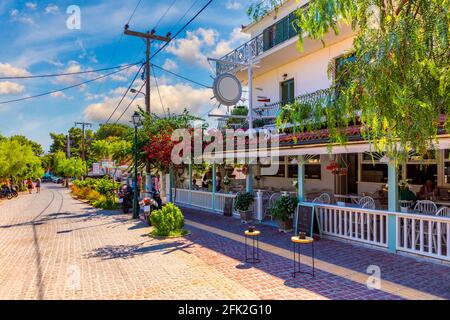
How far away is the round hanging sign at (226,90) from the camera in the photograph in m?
13.8

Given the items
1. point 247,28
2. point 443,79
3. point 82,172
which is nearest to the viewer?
point 443,79

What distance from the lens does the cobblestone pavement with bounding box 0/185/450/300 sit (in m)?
5.37

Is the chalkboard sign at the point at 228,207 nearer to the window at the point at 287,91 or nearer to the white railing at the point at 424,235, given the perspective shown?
the window at the point at 287,91

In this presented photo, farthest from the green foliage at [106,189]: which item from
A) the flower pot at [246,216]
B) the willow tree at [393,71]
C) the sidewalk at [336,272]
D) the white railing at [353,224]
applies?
the willow tree at [393,71]

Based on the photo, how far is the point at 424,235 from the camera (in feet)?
24.7

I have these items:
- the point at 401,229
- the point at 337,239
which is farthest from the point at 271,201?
the point at 401,229

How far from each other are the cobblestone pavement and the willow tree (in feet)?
8.71

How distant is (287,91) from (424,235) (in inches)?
450

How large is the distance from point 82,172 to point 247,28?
42424mm

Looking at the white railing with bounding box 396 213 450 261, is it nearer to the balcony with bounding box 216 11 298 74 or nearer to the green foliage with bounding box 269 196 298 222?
the green foliage with bounding box 269 196 298 222

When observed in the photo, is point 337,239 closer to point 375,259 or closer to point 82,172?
point 375,259

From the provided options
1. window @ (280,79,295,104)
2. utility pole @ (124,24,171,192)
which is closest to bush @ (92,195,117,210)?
utility pole @ (124,24,171,192)

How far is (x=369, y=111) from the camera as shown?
373 cm

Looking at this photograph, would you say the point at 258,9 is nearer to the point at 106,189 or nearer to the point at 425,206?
the point at 425,206
